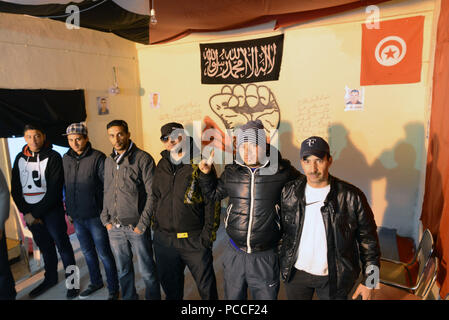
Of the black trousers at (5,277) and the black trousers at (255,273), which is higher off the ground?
the black trousers at (255,273)

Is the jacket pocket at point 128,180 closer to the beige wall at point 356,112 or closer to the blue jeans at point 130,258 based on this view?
the blue jeans at point 130,258

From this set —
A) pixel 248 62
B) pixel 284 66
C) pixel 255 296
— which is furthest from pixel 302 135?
pixel 255 296

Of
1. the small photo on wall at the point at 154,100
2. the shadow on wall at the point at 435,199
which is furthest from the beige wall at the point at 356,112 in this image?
the small photo on wall at the point at 154,100

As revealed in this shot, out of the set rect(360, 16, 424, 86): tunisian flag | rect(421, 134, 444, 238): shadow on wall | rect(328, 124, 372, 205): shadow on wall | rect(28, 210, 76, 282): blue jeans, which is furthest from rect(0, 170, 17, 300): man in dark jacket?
rect(360, 16, 424, 86): tunisian flag

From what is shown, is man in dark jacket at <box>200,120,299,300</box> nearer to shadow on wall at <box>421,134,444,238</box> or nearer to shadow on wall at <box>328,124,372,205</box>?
shadow on wall at <box>421,134,444,238</box>

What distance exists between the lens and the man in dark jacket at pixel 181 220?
2.08 m

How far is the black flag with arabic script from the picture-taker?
436 cm

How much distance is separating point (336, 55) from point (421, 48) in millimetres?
1003

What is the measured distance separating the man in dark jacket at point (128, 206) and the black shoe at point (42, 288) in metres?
1.04

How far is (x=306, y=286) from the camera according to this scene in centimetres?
171

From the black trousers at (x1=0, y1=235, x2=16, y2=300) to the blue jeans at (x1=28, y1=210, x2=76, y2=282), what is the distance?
1.28 feet

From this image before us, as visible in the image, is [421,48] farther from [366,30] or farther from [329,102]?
[329,102]

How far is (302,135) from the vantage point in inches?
173

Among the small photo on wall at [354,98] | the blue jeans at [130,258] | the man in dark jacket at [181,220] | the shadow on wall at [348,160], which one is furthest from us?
the shadow on wall at [348,160]
